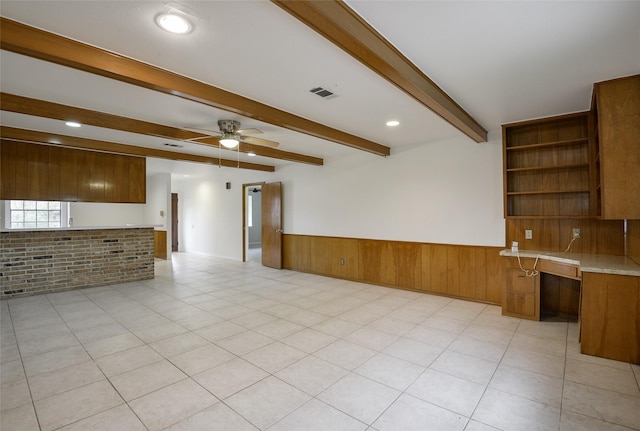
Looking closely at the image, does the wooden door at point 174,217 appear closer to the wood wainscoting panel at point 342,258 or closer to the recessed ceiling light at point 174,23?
the wood wainscoting panel at point 342,258

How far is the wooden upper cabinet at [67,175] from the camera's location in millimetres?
4789

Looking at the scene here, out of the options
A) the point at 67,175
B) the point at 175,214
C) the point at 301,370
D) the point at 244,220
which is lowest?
the point at 301,370

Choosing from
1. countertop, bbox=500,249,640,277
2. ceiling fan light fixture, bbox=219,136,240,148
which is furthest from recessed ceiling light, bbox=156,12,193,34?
countertop, bbox=500,249,640,277

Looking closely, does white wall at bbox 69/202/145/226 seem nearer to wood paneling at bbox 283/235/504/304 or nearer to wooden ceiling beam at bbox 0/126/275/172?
wooden ceiling beam at bbox 0/126/275/172

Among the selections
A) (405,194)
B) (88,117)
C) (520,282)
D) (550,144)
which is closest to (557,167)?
(550,144)

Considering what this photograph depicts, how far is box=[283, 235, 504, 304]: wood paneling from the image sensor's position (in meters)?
4.43

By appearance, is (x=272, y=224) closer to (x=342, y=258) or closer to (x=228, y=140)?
(x=342, y=258)

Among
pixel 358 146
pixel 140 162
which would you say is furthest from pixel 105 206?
pixel 358 146

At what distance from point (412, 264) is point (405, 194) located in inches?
46.2

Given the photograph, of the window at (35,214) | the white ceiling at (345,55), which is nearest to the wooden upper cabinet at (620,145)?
the white ceiling at (345,55)

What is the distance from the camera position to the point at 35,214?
23.3 feet

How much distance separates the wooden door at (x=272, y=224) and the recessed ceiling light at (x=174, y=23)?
5.44 m

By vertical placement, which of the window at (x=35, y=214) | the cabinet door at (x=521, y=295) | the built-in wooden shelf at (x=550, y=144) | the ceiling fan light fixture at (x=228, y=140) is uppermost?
the ceiling fan light fixture at (x=228, y=140)

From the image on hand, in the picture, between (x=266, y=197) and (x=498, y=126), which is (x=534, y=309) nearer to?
(x=498, y=126)
